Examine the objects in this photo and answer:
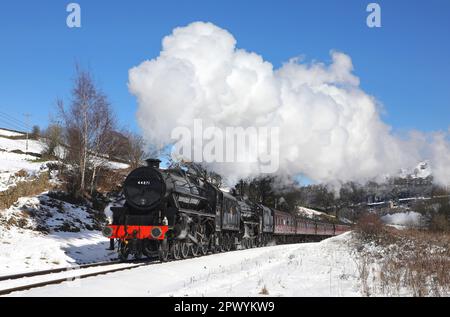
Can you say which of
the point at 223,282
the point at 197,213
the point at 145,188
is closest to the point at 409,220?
the point at 197,213

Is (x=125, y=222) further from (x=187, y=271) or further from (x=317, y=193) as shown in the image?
(x=317, y=193)

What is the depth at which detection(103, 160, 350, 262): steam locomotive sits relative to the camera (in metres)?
15.8

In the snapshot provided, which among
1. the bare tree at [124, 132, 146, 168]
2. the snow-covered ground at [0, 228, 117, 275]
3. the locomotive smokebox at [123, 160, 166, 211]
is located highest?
the bare tree at [124, 132, 146, 168]

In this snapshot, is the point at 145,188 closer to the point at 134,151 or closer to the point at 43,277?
the point at 43,277

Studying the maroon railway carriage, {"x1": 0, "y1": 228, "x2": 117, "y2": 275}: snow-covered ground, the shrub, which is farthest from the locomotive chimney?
the maroon railway carriage

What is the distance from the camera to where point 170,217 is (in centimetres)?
1603

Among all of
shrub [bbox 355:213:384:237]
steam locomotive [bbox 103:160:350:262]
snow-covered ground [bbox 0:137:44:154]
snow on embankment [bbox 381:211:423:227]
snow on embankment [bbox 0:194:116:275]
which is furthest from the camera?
snow-covered ground [bbox 0:137:44:154]

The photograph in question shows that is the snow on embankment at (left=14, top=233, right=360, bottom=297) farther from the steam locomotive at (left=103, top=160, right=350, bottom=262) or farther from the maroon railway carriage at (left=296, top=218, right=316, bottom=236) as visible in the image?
the maroon railway carriage at (left=296, top=218, right=316, bottom=236)

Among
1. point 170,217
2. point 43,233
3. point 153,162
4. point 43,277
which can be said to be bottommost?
point 43,277

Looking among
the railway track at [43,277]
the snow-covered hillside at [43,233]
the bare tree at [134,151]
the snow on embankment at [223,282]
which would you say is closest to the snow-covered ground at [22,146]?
the bare tree at [134,151]

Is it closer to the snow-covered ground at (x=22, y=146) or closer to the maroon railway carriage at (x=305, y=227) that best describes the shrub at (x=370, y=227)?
the maroon railway carriage at (x=305, y=227)

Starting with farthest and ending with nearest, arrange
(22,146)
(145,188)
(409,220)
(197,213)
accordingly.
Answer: (22,146), (409,220), (197,213), (145,188)

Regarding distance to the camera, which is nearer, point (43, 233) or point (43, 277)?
point (43, 277)
